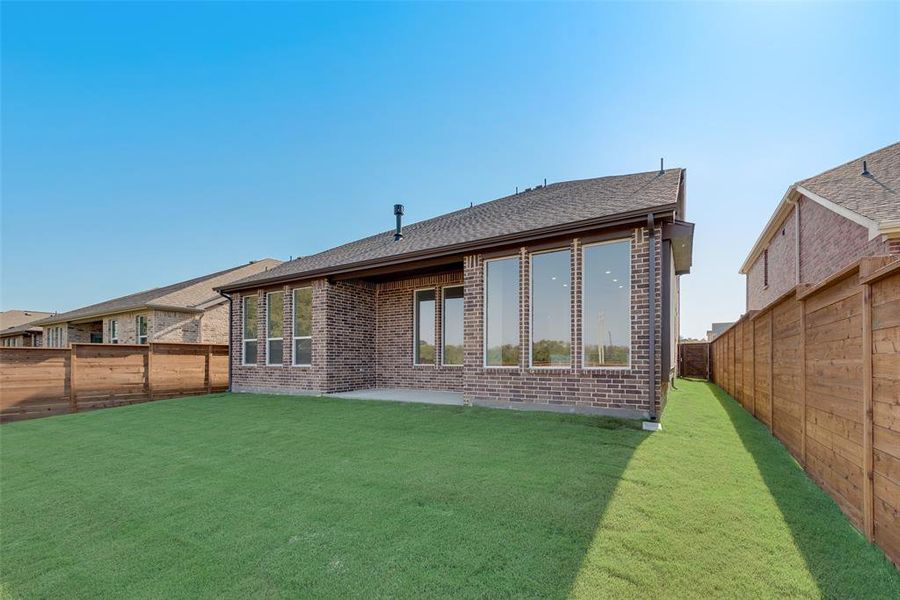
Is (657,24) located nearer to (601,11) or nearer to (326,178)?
(601,11)

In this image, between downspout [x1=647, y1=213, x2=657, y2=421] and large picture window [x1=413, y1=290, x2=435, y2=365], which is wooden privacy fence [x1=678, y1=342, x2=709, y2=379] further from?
downspout [x1=647, y1=213, x2=657, y2=421]

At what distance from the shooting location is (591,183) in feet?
36.3

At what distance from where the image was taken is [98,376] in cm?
1066

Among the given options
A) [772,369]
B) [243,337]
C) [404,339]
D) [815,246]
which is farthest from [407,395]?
[815,246]

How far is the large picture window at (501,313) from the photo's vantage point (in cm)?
759

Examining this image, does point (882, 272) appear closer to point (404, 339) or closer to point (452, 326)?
point (452, 326)

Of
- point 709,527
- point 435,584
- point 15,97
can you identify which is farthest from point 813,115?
point 15,97

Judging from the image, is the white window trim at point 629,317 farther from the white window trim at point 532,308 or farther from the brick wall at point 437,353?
the white window trim at point 532,308

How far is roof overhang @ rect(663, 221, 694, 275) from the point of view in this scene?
632cm

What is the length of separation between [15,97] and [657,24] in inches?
630

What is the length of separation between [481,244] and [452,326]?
346 centimetres

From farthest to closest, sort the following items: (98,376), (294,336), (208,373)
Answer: (208,373)
(294,336)
(98,376)

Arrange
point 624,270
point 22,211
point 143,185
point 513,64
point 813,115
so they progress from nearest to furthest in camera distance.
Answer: point 624,270 → point 813,115 → point 513,64 → point 143,185 → point 22,211

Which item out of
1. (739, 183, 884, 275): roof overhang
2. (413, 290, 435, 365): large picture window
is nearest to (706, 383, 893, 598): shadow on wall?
(739, 183, 884, 275): roof overhang
